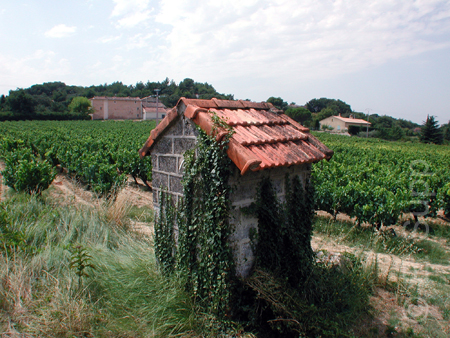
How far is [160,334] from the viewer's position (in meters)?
3.40

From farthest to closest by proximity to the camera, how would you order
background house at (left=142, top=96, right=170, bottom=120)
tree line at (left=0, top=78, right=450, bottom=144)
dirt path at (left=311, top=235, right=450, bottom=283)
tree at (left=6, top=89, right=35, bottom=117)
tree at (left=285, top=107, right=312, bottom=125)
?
background house at (left=142, top=96, right=170, bottom=120), tree at (left=285, top=107, right=312, bottom=125), tree at (left=6, top=89, right=35, bottom=117), tree line at (left=0, top=78, right=450, bottom=144), dirt path at (left=311, top=235, right=450, bottom=283)

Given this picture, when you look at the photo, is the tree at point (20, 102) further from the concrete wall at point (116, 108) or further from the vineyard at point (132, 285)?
the vineyard at point (132, 285)

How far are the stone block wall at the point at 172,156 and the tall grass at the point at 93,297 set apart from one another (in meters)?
1.05

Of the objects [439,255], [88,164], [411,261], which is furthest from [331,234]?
[88,164]

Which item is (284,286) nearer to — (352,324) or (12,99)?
(352,324)

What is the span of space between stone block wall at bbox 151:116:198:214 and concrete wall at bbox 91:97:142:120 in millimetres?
79005

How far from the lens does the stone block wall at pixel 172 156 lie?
394cm

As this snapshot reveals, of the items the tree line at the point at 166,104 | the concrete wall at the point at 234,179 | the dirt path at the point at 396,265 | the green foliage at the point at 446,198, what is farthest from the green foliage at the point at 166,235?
the tree line at the point at 166,104

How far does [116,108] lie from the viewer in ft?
261

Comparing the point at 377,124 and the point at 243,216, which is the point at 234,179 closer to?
the point at 243,216

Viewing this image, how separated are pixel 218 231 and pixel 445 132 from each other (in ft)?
251

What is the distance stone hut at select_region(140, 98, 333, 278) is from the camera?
355 cm

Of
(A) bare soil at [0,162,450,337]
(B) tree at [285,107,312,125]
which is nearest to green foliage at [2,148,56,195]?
(A) bare soil at [0,162,450,337]

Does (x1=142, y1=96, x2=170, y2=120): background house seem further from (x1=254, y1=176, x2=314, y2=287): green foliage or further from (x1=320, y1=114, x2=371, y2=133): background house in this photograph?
(x1=254, y1=176, x2=314, y2=287): green foliage
